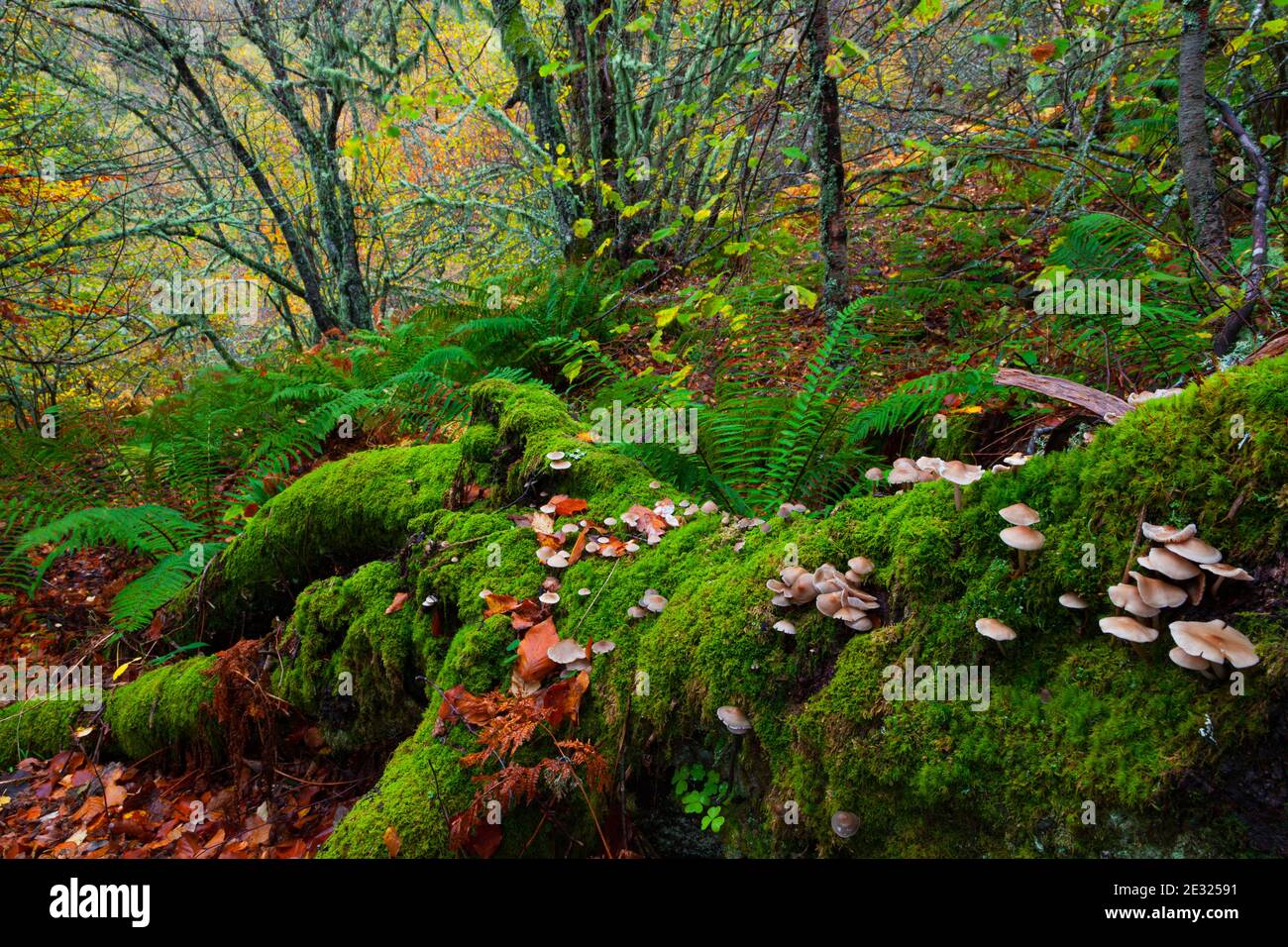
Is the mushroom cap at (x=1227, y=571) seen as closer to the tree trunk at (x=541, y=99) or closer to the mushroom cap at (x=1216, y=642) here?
the mushroom cap at (x=1216, y=642)

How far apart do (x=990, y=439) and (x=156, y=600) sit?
4977 mm

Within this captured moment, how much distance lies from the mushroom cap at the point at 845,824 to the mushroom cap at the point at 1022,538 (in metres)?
0.73

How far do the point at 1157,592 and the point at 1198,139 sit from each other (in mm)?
A: 3369

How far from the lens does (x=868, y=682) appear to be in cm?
157

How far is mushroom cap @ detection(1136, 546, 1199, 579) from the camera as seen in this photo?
4.13ft

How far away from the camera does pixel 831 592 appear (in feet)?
5.47

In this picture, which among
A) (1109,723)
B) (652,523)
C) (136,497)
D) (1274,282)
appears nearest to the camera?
(1109,723)

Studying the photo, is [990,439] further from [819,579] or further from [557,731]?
[557,731]

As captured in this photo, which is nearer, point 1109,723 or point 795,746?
point 1109,723

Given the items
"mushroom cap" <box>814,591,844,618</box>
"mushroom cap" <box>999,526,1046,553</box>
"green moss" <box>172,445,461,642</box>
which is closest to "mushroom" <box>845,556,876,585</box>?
"mushroom cap" <box>814,591,844,618</box>

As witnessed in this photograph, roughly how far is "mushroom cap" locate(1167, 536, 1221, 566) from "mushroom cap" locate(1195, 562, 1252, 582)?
0.01m

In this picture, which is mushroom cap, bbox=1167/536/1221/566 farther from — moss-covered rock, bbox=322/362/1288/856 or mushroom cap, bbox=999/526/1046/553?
mushroom cap, bbox=999/526/1046/553

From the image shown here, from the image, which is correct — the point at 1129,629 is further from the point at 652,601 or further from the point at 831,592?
the point at 652,601
